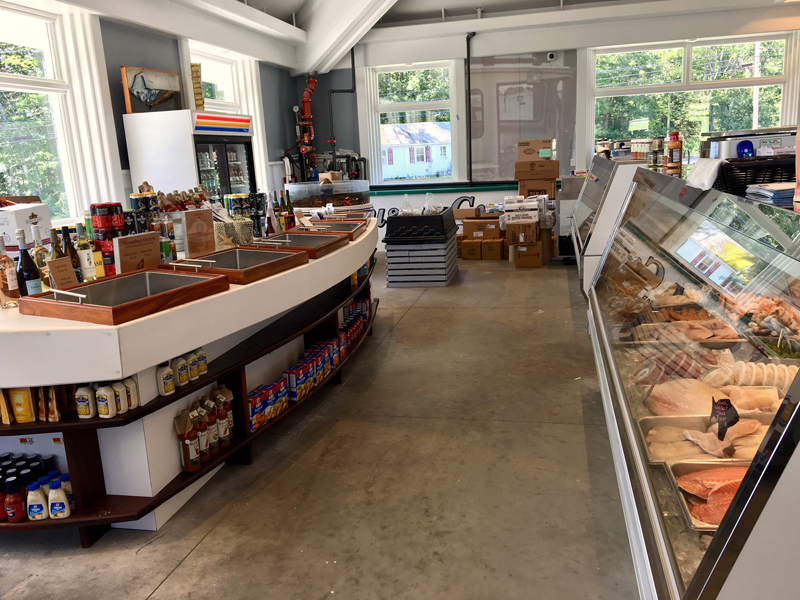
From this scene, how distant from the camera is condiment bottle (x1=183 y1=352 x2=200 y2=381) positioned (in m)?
2.71

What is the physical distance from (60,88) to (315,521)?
5.59 m

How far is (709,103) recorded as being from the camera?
9680mm

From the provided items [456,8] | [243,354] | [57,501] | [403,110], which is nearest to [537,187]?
[403,110]

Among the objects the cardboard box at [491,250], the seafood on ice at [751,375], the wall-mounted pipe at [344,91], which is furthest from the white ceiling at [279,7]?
the seafood on ice at [751,375]

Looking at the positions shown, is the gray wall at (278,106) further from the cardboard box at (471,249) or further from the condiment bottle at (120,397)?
the condiment bottle at (120,397)

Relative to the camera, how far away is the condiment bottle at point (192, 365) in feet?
8.89

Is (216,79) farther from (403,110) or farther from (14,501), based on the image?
(14,501)

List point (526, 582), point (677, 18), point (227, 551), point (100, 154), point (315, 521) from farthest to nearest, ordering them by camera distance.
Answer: point (677, 18)
point (100, 154)
point (315, 521)
point (227, 551)
point (526, 582)

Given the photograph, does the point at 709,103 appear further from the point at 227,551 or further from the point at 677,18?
the point at 227,551

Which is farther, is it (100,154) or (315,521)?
(100,154)

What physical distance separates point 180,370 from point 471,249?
6.77 metres

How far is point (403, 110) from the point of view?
10.6 m

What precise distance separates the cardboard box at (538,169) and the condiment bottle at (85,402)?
7.42 m

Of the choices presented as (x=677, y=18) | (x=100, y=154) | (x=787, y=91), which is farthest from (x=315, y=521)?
(x=787, y=91)
